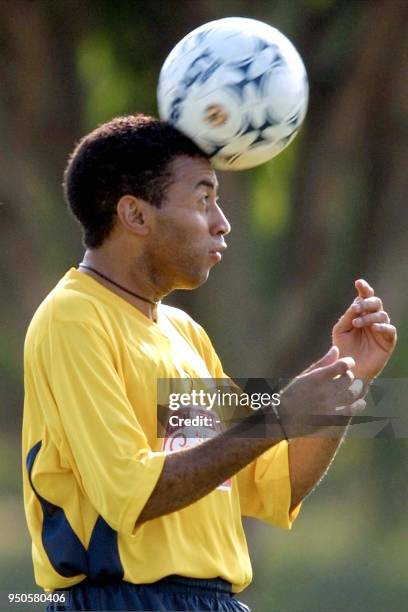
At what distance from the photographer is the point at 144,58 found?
320 inches

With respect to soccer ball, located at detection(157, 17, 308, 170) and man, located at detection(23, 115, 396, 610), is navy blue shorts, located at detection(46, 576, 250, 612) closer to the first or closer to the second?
man, located at detection(23, 115, 396, 610)

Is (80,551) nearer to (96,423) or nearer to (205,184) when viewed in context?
(96,423)

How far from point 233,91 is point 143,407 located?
0.83 m

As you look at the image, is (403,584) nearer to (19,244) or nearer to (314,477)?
(19,244)

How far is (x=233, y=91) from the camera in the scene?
3.59 metres

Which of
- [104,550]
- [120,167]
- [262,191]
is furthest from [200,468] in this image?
[262,191]

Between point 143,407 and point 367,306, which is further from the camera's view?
point 367,306

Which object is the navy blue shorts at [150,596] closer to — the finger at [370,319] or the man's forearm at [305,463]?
the man's forearm at [305,463]

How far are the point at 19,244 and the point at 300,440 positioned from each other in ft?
14.8

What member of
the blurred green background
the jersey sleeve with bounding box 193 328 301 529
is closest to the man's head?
the jersey sleeve with bounding box 193 328 301 529

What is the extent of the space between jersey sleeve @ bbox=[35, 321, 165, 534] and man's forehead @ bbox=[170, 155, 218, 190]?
0.48m

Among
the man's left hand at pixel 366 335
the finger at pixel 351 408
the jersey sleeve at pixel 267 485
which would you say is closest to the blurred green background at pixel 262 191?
the jersey sleeve at pixel 267 485

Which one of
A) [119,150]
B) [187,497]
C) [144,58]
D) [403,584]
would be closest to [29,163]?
[144,58]

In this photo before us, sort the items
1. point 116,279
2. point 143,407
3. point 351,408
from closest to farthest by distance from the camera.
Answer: point 351,408
point 143,407
point 116,279
